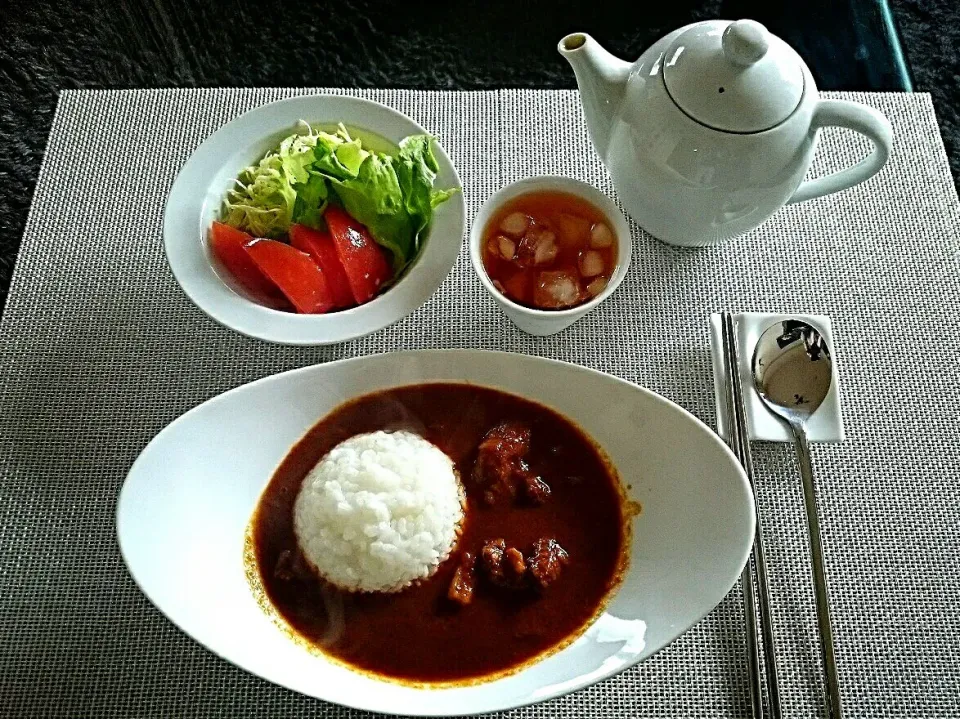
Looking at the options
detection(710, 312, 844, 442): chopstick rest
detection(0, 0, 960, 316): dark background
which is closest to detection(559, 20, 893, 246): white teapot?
detection(710, 312, 844, 442): chopstick rest

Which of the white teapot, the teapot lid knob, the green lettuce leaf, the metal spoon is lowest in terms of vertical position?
the metal spoon

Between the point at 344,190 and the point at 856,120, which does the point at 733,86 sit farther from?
the point at 344,190

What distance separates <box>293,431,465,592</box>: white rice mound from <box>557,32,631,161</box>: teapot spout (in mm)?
746

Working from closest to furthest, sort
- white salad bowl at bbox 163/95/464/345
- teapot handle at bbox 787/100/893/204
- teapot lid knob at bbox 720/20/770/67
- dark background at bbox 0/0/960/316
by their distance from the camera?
teapot lid knob at bbox 720/20/770/67, teapot handle at bbox 787/100/893/204, white salad bowl at bbox 163/95/464/345, dark background at bbox 0/0/960/316

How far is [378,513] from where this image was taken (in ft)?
4.37

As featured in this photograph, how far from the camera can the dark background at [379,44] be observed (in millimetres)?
1854

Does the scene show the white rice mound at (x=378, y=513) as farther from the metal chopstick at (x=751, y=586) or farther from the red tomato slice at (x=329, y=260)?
the metal chopstick at (x=751, y=586)

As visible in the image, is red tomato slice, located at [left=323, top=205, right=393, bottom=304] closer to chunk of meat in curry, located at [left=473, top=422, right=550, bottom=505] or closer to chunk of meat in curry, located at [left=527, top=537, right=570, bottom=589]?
chunk of meat in curry, located at [left=473, top=422, right=550, bottom=505]

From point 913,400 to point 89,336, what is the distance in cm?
176

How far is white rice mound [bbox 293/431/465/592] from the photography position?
131 cm

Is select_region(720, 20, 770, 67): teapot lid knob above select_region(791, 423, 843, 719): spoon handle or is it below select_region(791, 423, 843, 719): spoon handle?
above

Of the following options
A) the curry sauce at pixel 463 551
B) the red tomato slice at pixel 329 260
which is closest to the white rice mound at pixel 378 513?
the curry sauce at pixel 463 551

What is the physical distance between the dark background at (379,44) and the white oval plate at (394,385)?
2.98ft

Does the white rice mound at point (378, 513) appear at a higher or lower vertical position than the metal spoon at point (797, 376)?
lower
